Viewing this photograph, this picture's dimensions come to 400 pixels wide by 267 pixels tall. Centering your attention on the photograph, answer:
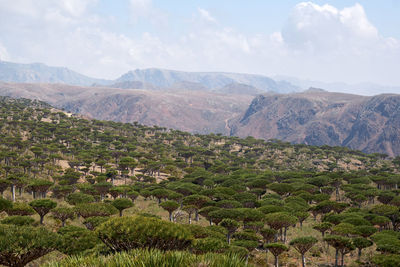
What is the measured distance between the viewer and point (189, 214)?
43.8 m

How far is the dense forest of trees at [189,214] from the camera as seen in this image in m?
16.5

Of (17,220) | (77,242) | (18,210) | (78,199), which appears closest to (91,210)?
(18,210)

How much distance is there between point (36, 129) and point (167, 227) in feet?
333

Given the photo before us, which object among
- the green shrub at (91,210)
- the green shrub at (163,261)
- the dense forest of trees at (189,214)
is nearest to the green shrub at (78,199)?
the dense forest of trees at (189,214)

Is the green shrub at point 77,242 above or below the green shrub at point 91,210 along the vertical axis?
above

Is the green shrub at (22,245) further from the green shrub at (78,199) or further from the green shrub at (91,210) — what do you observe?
the green shrub at (78,199)

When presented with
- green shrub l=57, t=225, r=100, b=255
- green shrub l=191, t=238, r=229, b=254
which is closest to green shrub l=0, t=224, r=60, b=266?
green shrub l=57, t=225, r=100, b=255

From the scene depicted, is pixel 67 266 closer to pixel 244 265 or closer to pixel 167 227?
pixel 244 265

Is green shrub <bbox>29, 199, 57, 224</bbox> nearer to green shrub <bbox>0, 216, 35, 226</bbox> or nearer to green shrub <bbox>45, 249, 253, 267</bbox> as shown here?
green shrub <bbox>0, 216, 35, 226</bbox>

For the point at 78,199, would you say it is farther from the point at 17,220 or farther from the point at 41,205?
the point at 17,220

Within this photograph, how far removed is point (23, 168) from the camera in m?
69.2

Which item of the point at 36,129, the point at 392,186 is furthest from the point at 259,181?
the point at 36,129

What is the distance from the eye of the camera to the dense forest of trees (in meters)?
16.5

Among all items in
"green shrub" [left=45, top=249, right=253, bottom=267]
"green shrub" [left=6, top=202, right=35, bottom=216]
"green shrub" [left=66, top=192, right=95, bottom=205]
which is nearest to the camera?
"green shrub" [left=45, top=249, right=253, bottom=267]
